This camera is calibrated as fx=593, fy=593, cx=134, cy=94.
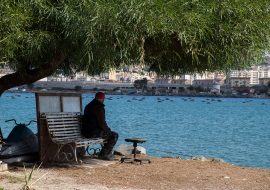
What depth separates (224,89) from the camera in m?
176

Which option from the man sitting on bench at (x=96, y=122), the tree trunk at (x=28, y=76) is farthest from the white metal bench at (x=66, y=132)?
the tree trunk at (x=28, y=76)

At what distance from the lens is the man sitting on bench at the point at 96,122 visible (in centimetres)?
1209

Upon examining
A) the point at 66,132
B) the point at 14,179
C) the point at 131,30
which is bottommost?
the point at 14,179

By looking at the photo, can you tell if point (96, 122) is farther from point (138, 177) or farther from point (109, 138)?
point (138, 177)

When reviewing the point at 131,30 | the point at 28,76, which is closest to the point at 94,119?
the point at 28,76

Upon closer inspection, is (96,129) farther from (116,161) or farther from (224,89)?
(224,89)

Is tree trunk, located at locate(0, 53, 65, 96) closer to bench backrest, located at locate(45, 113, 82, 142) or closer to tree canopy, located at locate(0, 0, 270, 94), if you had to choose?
tree canopy, located at locate(0, 0, 270, 94)

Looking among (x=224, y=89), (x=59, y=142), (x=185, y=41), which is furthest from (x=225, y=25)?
(x=224, y=89)

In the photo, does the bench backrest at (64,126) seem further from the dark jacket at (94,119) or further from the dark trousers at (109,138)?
the dark trousers at (109,138)

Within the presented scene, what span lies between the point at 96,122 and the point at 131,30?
3.15 meters

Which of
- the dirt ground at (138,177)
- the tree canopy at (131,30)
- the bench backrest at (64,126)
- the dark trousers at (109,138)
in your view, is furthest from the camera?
the dark trousers at (109,138)

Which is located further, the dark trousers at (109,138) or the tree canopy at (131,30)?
the dark trousers at (109,138)

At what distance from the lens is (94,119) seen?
478 inches

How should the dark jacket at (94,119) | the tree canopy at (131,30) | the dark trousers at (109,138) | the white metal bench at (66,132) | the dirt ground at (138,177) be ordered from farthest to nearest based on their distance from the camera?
the dark trousers at (109,138) < the dark jacket at (94,119) < the white metal bench at (66,132) < the dirt ground at (138,177) < the tree canopy at (131,30)
